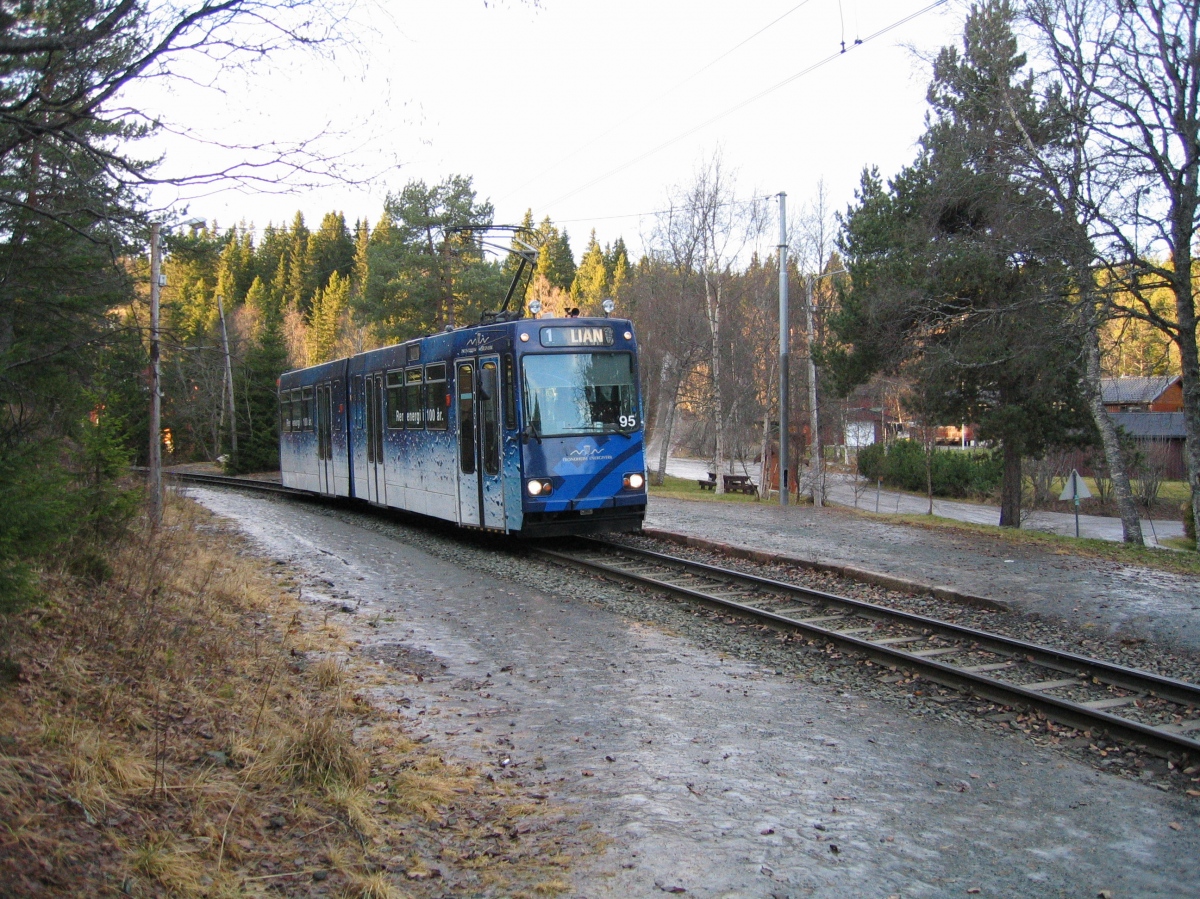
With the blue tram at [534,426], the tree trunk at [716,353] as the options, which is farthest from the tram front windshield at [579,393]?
the tree trunk at [716,353]

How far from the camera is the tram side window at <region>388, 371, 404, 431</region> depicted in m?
17.3

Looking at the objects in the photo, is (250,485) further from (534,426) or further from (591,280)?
(591,280)

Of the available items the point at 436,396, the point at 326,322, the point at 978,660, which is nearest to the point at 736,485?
the point at 436,396

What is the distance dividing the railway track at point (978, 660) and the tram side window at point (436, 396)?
4855 mm

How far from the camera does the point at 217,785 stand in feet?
15.2

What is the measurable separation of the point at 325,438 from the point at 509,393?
1038 centimetres

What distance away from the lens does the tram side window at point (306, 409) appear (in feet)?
76.7

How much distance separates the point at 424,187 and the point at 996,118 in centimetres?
2910

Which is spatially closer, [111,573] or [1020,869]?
[1020,869]

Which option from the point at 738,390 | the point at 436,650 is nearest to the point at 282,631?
the point at 436,650

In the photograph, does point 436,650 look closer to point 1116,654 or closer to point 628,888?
point 628,888

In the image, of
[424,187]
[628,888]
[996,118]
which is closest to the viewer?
[628,888]

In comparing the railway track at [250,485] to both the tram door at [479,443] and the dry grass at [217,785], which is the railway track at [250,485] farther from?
the dry grass at [217,785]

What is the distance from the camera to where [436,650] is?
8.50m
